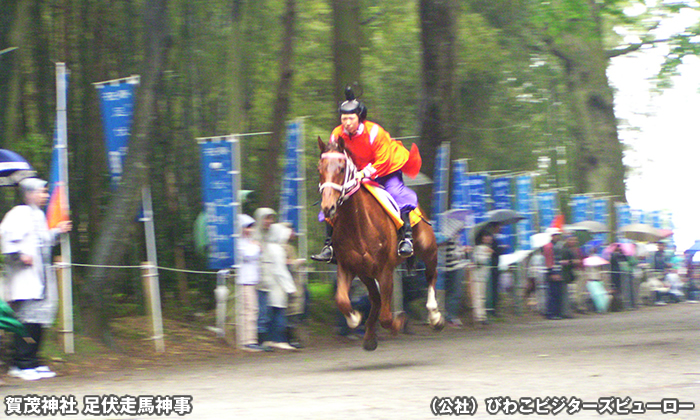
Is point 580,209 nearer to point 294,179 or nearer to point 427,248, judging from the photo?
point 294,179

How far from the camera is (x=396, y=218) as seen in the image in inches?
482

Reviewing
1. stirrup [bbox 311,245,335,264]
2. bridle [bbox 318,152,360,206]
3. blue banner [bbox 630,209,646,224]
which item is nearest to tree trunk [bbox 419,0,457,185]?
stirrup [bbox 311,245,335,264]

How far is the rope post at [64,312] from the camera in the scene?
41.7ft

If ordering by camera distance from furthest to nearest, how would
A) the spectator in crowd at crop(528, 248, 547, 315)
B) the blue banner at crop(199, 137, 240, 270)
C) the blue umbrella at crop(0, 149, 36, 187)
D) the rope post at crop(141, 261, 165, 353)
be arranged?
the spectator in crowd at crop(528, 248, 547, 315) → the blue banner at crop(199, 137, 240, 270) → the rope post at crop(141, 261, 165, 353) → the blue umbrella at crop(0, 149, 36, 187)

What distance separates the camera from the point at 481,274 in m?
20.7

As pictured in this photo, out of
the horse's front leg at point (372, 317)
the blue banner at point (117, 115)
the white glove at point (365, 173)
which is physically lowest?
the horse's front leg at point (372, 317)

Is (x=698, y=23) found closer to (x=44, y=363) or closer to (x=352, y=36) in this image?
(x=352, y=36)

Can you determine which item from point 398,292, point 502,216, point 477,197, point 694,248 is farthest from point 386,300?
point 694,248

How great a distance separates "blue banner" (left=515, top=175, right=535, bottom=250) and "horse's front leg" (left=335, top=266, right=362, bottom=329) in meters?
13.2

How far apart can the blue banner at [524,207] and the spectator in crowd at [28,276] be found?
1485 centimetres

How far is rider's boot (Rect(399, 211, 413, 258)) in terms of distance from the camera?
12156 millimetres

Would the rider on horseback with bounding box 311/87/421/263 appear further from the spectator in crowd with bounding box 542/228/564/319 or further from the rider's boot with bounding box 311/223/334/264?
the spectator in crowd with bounding box 542/228/564/319

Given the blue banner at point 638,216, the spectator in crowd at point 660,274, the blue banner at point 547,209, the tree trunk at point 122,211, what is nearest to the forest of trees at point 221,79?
the tree trunk at point 122,211

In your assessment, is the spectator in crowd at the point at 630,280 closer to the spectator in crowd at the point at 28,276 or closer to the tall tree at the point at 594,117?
the tall tree at the point at 594,117
